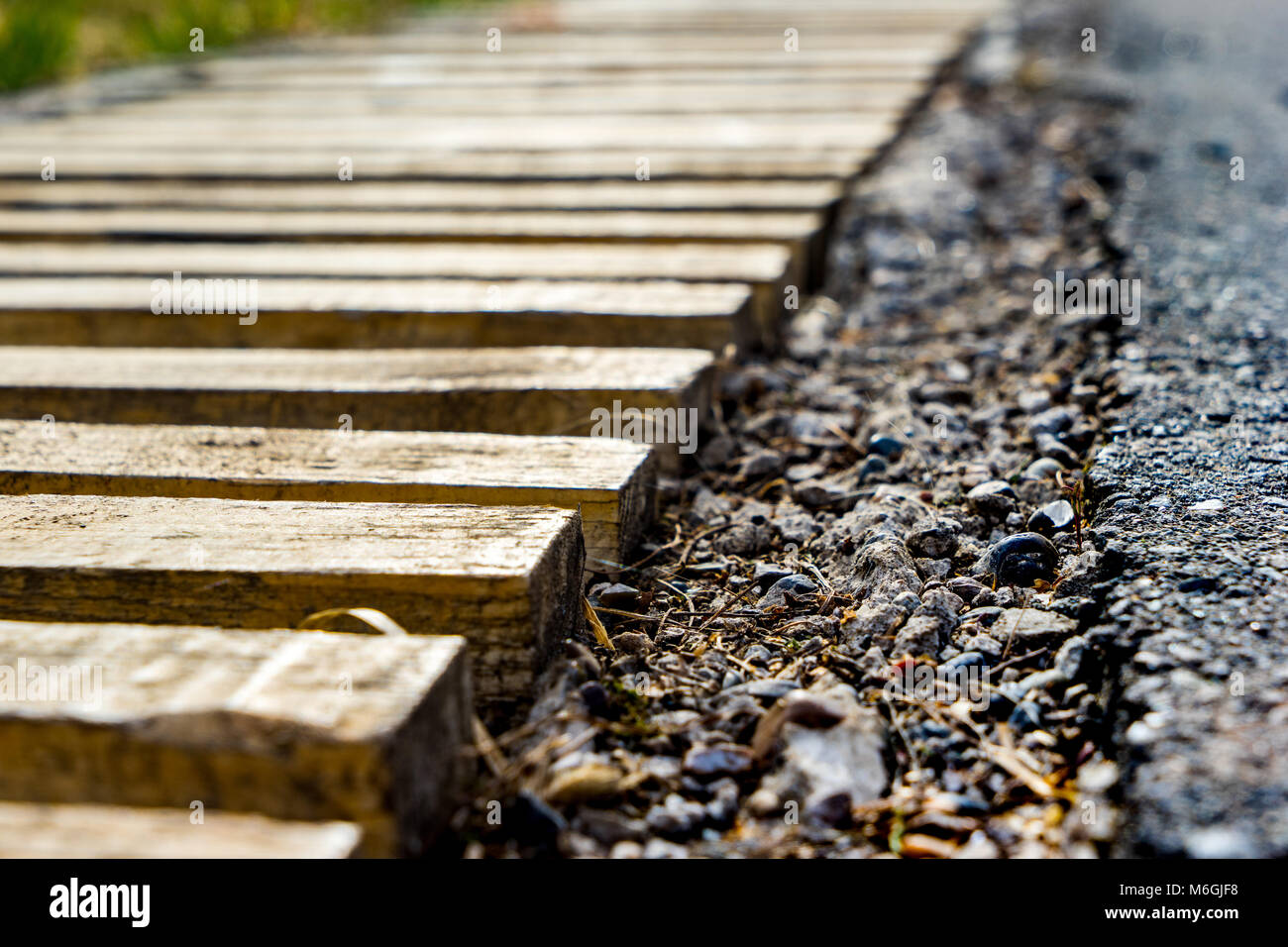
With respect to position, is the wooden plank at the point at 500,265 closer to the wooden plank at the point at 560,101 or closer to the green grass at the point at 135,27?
the wooden plank at the point at 560,101

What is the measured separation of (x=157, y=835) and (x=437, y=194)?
6.81ft

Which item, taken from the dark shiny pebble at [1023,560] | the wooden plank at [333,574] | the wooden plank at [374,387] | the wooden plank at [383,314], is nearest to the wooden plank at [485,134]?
the wooden plank at [383,314]

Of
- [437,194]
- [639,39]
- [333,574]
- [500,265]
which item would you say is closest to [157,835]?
[333,574]

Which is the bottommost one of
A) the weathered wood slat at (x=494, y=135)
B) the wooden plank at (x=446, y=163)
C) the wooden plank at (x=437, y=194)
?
the wooden plank at (x=437, y=194)

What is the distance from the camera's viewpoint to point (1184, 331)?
1.83 meters

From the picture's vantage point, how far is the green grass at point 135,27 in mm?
4207

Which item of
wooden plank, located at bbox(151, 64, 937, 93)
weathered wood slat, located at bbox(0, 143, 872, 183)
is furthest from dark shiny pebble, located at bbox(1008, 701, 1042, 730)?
wooden plank, located at bbox(151, 64, 937, 93)

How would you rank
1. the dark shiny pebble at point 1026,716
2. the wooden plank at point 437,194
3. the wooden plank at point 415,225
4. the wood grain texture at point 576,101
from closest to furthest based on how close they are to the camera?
the dark shiny pebble at point 1026,716 → the wooden plank at point 415,225 → the wooden plank at point 437,194 → the wood grain texture at point 576,101

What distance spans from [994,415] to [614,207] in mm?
1112

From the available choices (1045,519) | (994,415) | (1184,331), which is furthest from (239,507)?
(1184,331)

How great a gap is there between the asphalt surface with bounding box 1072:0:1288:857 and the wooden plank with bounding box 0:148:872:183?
80 cm

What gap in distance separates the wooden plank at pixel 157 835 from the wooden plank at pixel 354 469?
0.55 meters

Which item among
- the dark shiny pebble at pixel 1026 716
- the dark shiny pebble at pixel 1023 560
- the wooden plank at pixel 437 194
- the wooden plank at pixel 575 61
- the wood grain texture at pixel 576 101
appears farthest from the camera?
the wooden plank at pixel 575 61
